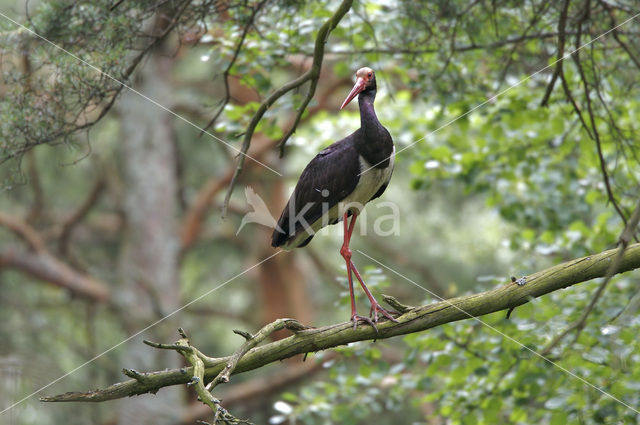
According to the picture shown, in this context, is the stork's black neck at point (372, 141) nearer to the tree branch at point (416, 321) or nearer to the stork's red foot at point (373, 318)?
the stork's red foot at point (373, 318)

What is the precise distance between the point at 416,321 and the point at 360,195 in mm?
957

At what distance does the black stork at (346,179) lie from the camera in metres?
3.86

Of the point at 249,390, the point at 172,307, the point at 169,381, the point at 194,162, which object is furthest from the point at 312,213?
the point at 194,162

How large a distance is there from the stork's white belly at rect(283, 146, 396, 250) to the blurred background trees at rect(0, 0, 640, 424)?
19.6 inches

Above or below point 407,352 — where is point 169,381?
below

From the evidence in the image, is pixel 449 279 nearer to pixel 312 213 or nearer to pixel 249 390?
pixel 249 390

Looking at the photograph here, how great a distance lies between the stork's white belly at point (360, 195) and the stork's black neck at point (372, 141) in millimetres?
39

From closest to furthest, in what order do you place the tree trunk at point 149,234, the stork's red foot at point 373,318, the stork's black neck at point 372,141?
the stork's red foot at point 373,318
the stork's black neck at point 372,141
the tree trunk at point 149,234

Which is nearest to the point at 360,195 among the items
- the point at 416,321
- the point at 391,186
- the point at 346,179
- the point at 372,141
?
the point at 346,179

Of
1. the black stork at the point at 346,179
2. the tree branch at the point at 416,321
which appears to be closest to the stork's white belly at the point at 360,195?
the black stork at the point at 346,179

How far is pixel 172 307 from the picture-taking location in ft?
32.4

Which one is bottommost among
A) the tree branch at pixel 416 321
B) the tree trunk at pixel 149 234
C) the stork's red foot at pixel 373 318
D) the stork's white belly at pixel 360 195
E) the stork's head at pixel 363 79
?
the tree branch at pixel 416 321

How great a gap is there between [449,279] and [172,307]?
13.8 feet

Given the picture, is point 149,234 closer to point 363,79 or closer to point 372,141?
point 363,79
